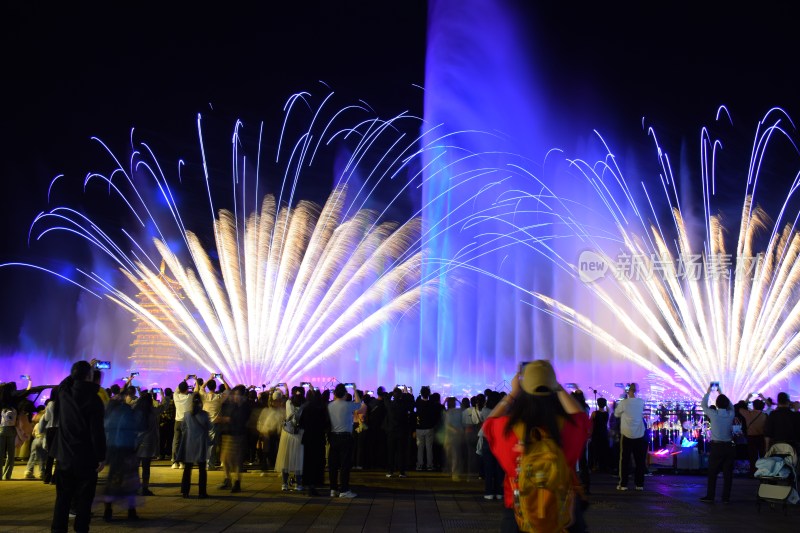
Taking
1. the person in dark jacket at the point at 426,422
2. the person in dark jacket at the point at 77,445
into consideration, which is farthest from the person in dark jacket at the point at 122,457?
the person in dark jacket at the point at 426,422

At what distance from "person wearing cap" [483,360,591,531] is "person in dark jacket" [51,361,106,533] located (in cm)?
490

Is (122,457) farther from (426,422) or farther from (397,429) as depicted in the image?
(426,422)

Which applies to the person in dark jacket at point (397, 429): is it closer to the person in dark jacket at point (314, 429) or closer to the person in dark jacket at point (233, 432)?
the person in dark jacket at point (314, 429)

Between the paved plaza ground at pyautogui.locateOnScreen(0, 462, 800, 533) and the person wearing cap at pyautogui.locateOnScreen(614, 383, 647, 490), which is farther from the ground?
the person wearing cap at pyautogui.locateOnScreen(614, 383, 647, 490)

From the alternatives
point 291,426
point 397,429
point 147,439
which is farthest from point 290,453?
point 397,429

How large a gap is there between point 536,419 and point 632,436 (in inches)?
449

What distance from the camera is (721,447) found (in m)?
13.9

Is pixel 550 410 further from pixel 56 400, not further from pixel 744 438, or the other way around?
pixel 744 438

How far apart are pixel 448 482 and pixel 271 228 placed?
15.1 meters

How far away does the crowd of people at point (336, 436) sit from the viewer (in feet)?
17.2

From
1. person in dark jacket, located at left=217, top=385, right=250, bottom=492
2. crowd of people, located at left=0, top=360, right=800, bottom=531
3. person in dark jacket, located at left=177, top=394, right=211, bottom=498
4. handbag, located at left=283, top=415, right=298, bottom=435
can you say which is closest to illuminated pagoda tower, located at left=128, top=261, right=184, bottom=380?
crowd of people, located at left=0, top=360, right=800, bottom=531

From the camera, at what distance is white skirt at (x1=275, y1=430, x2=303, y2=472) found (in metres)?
14.7

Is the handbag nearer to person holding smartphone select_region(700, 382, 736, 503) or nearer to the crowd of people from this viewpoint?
the crowd of people

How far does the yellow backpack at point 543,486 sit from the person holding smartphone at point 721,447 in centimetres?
976
